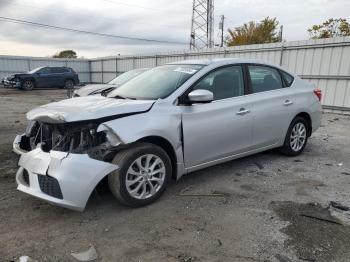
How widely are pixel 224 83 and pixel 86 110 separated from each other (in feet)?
6.44

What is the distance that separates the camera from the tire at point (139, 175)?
3428 mm

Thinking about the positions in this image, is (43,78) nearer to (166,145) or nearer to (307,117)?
(307,117)

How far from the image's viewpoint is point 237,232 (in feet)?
10.4

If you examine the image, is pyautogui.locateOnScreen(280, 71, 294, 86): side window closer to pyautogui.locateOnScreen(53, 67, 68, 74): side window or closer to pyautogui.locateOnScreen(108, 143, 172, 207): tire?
pyautogui.locateOnScreen(108, 143, 172, 207): tire

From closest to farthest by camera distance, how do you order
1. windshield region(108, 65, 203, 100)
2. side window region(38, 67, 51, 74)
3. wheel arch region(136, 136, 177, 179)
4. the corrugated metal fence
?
1. wheel arch region(136, 136, 177, 179)
2. windshield region(108, 65, 203, 100)
3. the corrugated metal fence
4. side window region(38, 67, 51, 74)

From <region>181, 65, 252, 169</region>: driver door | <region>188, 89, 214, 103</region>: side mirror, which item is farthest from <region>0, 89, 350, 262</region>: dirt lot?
<region>188, 89, 214, 103</region>: side mirror

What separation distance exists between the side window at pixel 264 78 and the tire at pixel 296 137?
2.40 feet

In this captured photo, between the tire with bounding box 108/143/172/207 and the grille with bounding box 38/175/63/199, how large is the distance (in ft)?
1.72

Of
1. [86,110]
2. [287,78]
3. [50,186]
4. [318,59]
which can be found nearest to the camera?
[50,186]

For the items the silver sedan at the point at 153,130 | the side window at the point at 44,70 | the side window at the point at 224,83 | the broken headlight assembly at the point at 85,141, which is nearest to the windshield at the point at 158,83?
the silver sedan at the point at 153,130

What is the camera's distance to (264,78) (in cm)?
506

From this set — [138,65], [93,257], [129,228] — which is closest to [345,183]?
[129,228]

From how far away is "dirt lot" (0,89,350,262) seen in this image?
2854 millimetres

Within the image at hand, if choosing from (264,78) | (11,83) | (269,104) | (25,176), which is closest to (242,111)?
(269,104)
